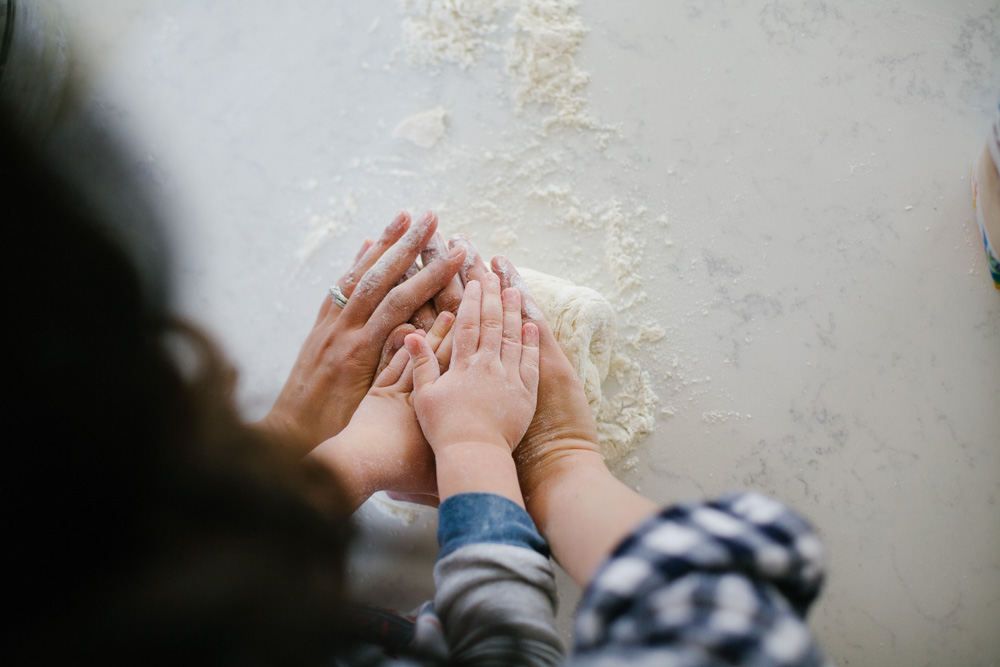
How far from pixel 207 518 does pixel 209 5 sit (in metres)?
1.31

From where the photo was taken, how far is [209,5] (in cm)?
133

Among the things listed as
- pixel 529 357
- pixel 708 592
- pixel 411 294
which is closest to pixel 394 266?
pixel 411 294

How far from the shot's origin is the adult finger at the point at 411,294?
40.0 inches

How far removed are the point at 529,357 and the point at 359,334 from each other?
1.08 feet

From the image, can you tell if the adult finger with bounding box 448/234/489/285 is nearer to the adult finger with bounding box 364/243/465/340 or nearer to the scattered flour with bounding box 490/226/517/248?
the adult finger with bounding box 364/243/465/340

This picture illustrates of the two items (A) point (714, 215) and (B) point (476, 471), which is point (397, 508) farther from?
(A) point (714, 215)

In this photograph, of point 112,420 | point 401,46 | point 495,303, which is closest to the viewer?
point 112,420

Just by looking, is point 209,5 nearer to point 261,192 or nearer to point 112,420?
point 261,192

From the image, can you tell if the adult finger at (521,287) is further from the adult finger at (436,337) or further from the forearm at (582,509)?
the forearm at (582,509)

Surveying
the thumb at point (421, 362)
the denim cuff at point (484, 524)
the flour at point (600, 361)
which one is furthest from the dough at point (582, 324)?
the denim cuff at point (484, 524)

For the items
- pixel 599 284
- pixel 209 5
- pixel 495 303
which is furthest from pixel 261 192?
pixel 599 284

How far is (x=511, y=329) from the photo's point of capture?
96cm

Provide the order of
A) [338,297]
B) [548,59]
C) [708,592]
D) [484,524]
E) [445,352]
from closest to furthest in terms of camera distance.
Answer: [708,592] < [484,524] < [445,352] < [338,297] < [548,59]

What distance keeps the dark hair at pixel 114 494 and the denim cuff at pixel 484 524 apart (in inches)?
6.5
